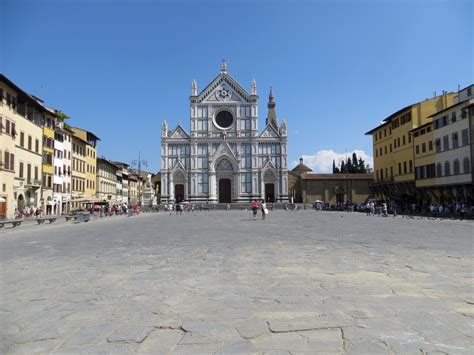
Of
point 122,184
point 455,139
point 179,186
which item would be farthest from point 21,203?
point 122,184

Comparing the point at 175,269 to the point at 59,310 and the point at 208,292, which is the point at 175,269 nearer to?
the point at 208,292

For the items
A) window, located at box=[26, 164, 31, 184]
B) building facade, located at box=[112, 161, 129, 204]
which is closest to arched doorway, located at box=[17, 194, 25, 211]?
window, located at box=[26, 164, 31, 184]

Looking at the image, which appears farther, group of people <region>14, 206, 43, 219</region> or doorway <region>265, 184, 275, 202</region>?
doorway <region>265, 184, 275, 202</region>

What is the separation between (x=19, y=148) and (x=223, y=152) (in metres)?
39.3

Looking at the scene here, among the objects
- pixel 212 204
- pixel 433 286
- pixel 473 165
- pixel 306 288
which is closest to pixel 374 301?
pixel 306 288

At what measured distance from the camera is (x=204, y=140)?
7169 cm

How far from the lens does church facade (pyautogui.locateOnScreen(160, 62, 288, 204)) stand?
70875 millimetres

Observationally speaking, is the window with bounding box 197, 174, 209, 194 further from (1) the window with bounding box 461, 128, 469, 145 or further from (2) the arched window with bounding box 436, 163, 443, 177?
(1) the window with bounding box 461, 128, 469, 145

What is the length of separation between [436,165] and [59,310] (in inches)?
1697

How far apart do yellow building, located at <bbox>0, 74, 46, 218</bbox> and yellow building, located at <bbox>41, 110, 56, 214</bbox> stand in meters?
1.18

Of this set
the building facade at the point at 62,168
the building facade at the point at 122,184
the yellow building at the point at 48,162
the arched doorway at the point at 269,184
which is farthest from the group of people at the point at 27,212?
the building facade at the point at 122,184

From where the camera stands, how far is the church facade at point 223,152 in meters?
70.9

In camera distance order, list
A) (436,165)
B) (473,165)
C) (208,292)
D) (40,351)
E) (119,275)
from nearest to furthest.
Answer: (40,351), (208,292), (119,275), (473,165), (436,165)

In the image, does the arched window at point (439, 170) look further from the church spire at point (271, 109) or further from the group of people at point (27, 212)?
the church spire at point (271, 109)
